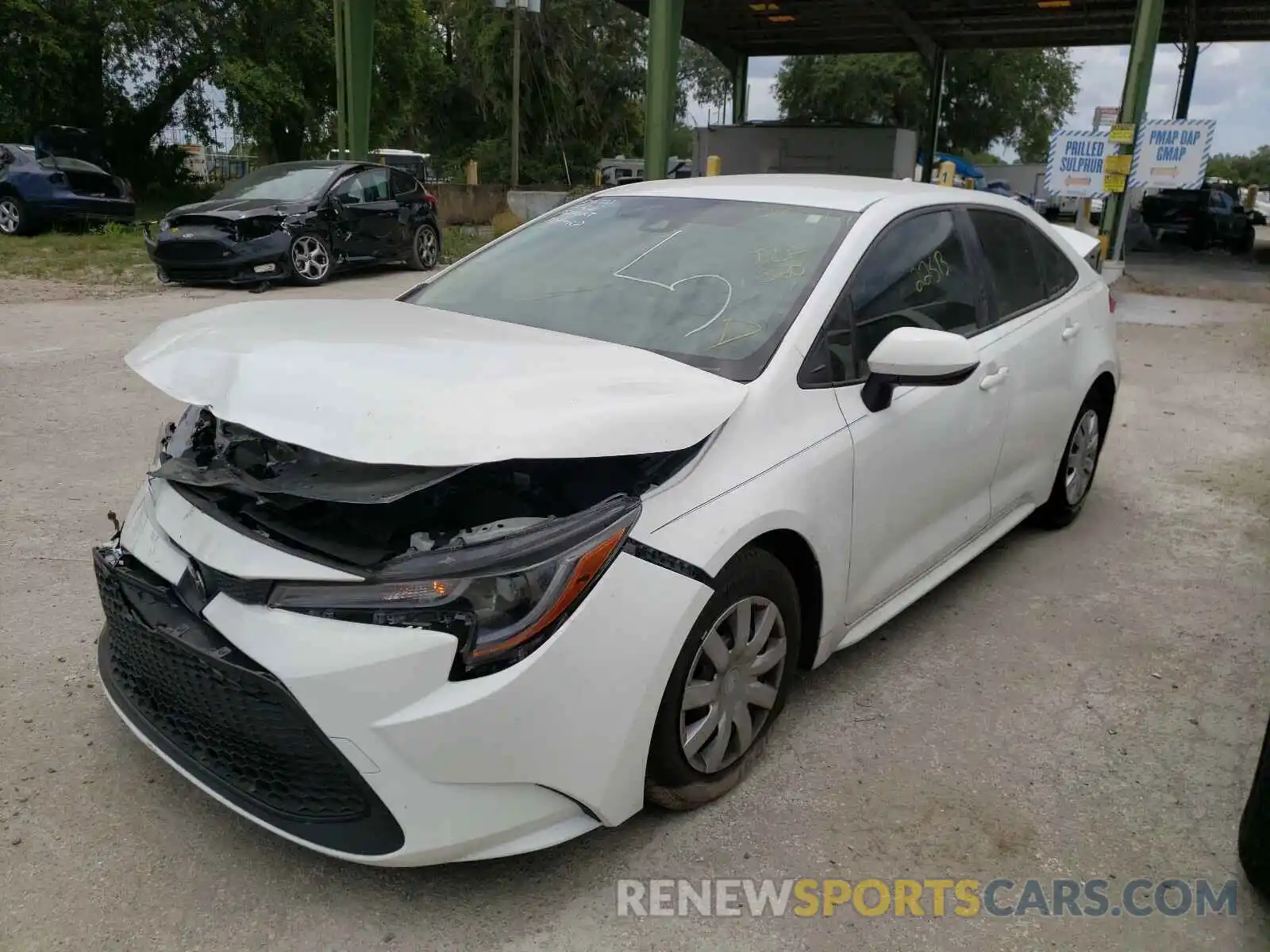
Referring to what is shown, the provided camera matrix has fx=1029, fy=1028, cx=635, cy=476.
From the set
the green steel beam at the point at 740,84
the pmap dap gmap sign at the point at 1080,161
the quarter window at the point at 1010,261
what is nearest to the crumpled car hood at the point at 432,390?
the quarter window at the point at 1010,261

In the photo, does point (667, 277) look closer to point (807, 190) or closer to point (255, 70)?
point (807, 190)

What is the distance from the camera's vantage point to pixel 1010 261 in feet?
13.5

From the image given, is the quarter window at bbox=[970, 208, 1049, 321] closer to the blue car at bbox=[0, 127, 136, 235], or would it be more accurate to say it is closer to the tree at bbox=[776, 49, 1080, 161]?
the blue car at bbox=[0, 127, 136, 235]

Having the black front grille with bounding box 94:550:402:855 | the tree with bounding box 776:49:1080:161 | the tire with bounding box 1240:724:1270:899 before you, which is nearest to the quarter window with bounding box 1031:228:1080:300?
the tire with bounding box 1240:724:1270:899

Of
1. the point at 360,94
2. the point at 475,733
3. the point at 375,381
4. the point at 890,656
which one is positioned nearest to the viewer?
the point at 475,733

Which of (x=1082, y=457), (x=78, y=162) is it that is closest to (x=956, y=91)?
(x=78, y=162)

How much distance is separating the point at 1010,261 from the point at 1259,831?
8.08 ft

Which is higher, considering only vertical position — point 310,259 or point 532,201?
point 532,201

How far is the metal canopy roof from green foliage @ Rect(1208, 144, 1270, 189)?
6125 cm

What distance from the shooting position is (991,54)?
45.1 meters

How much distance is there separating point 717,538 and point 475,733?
0.74m

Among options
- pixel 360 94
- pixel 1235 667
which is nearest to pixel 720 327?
pixel 1235 667

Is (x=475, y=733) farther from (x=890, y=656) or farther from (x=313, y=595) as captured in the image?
(x=890, y=656)

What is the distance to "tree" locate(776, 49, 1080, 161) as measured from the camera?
46094 millimetres
